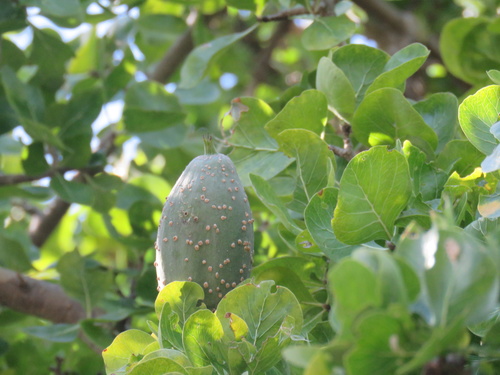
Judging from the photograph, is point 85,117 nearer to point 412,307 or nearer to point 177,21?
point 177,21

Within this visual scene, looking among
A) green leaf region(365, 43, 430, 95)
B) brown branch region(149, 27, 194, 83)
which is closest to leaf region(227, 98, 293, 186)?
green leaf region(365, 43, 430, 95)

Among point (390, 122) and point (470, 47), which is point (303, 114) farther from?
point (470, 47)

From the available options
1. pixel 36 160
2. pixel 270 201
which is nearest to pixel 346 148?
pixel 270 201

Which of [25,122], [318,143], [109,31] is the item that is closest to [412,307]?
[318,143]

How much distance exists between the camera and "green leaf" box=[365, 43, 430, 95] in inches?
34.8

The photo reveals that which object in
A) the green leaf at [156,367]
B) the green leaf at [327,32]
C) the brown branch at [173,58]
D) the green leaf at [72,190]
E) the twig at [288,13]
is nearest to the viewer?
Result: the green leaf at [156,367]

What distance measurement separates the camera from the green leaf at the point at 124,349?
0.76 metres

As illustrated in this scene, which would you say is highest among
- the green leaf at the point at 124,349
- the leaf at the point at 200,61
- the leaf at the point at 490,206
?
the leaf at the point at 490,206

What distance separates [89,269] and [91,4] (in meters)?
0.63

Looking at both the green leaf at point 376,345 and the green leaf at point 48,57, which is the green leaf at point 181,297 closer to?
the green leaf at point 376,345

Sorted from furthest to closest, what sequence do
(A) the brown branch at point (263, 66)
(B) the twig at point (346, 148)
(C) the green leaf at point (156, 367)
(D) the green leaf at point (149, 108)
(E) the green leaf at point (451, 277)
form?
(A) the brown branch at point (263, 66), (D) the green leaf at point (149, 108), (B) the twig at point (346, 148), (C) the green leaf at point (156, 367), (E) the green leaf at point (451, 277)

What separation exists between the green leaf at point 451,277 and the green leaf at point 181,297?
12.8 inches

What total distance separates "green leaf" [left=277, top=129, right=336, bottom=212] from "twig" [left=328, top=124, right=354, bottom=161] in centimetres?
10

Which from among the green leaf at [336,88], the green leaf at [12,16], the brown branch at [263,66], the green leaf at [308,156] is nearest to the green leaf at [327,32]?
the green leaf at [336,88]
